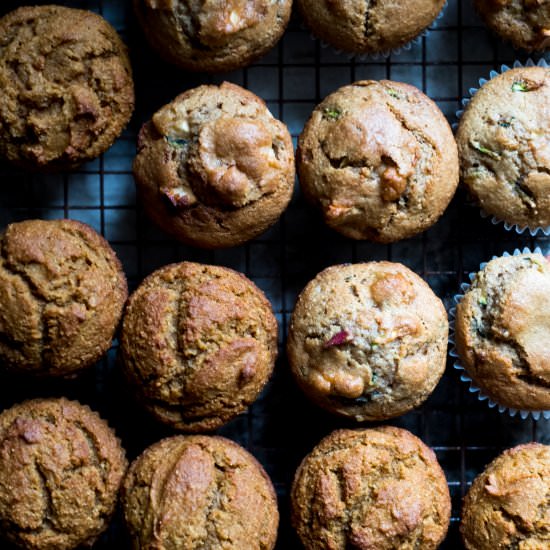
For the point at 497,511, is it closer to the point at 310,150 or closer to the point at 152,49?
the point at 310,150

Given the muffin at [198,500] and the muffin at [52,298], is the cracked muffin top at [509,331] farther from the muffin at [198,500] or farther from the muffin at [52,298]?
the muffin at [52,298]

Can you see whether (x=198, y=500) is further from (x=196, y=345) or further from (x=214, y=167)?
(x=214, y=167)

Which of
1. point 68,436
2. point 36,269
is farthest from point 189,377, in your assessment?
point 36,269

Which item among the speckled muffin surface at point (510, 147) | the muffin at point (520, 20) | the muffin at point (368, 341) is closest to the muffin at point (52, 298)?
the muffin at point (368, 341)

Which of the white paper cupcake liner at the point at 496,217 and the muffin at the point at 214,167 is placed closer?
the muffin at the point at 214,167

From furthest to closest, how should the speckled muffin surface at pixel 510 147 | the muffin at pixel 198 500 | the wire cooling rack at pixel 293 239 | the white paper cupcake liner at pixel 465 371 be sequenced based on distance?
the wire cooling rack at pixel 293 239
the white paper cupcake liner at pixel 465 371
the speckled muffin surface at pixel 510 147
the muffin at pixel 198 500

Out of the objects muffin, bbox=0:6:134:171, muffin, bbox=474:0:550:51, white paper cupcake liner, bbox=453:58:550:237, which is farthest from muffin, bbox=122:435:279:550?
muffin, bbox=474:0:550:51

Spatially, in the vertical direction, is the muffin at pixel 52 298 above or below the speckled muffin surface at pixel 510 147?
below
